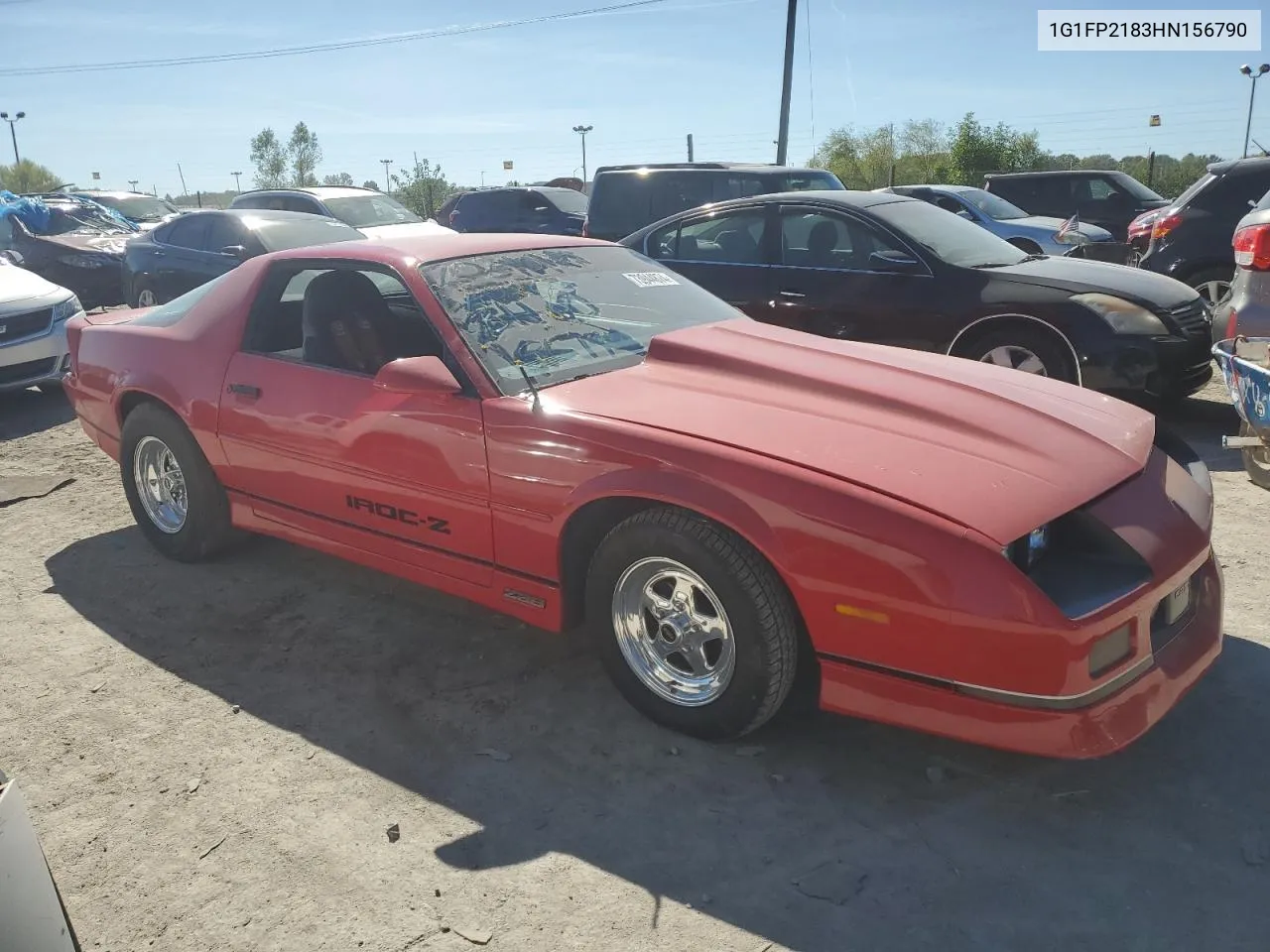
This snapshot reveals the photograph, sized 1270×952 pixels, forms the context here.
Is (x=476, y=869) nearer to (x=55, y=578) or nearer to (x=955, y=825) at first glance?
(x=955, y=825)

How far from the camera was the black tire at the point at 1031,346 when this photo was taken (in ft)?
19.5

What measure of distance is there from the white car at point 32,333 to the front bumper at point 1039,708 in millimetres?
7132

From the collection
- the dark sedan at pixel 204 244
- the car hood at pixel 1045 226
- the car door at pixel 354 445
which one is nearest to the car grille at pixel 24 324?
the dark sedan at pixel 204 244

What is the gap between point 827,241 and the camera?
657 cm

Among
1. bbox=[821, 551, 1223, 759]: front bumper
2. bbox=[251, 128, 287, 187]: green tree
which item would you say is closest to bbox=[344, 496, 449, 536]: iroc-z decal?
bbox=[821, 551, 1223, 759]: front bumper

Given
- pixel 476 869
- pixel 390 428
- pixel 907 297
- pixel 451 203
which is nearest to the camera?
pixel 476 869

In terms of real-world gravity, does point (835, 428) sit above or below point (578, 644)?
above

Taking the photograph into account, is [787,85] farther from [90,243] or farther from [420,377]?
[420,377]

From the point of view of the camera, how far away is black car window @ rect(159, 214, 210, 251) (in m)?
10.3

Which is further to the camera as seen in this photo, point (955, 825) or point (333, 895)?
point (955, 825)

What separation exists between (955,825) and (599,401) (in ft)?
5.28

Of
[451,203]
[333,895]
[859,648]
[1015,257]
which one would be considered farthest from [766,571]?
[451,203]

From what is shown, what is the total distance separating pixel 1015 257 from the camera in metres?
6.64

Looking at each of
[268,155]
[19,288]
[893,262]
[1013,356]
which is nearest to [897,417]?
[1013,356]
